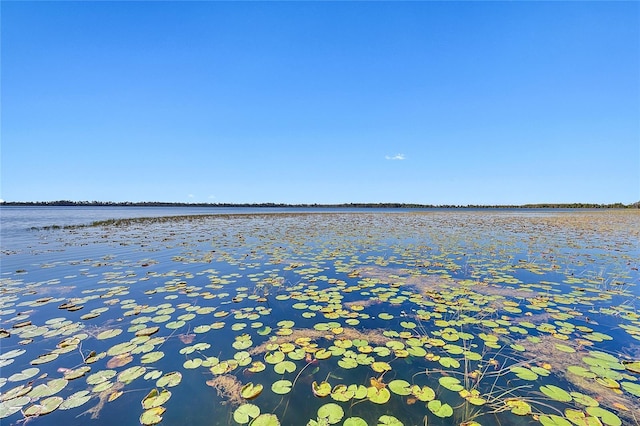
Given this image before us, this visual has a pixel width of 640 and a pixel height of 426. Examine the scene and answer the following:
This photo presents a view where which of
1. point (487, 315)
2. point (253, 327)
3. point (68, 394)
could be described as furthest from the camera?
point (487, 315)

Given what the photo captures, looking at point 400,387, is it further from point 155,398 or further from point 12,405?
point 12,405

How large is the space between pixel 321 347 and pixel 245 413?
4.82 ft

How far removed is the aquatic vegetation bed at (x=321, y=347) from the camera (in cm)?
269

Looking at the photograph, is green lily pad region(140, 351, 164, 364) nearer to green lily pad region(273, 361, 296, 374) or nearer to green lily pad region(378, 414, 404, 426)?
green lily pad region(273, 361, 296, 374)

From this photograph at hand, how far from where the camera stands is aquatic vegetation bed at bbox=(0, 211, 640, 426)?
2.69 meters

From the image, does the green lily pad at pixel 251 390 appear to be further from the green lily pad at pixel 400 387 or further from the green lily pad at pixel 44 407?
the green lily pad at pixel 44 407

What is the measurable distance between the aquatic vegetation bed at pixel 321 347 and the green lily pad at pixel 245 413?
12 millimetres

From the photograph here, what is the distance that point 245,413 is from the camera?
2.62 m

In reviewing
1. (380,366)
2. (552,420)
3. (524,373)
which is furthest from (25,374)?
(524,373)

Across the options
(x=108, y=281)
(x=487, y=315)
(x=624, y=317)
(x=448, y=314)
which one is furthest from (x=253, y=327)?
(x=624, y=317)

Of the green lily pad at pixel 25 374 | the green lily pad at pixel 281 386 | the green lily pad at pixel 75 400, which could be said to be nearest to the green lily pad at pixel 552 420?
the green lily pad at pixel 281 386

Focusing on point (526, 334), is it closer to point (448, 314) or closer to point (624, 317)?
point (448, 314)

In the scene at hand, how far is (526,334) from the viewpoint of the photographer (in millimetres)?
4211

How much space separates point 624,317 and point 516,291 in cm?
171
